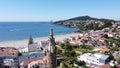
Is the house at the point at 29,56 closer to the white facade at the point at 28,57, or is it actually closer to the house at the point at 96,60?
the white facade at the point at 28,57

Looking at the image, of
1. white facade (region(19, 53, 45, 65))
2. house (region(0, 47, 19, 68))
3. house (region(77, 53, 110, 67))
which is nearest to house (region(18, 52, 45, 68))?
white facade (region(19, 53, 45, 65))

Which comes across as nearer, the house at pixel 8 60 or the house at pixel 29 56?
the house at pixel 8 60

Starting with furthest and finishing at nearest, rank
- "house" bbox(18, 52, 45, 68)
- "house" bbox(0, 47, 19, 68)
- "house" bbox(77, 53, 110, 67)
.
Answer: "house" bbox(18, 52, 45, 68), "house" bbox(77, 53, 110, 67), "house" bbox(0, 47, 19, 68)

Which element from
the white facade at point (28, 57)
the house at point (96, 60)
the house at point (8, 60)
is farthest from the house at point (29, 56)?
the house at point (96, 60)

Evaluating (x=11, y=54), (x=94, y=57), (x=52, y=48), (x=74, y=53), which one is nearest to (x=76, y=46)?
(x=74, y=53)

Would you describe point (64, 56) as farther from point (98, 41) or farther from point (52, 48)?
point (52, 48)

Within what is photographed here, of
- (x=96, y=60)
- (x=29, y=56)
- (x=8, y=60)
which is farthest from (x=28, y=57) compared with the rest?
(x=96, y=60)

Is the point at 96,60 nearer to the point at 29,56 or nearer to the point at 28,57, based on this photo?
the point at 29,56

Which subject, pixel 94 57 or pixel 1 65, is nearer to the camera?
pixel 1 65

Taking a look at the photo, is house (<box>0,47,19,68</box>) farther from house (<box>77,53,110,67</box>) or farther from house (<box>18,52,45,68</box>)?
house (<box>77,53,110,67</box>)

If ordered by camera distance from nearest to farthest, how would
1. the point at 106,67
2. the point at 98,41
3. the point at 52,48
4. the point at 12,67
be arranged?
1. the point at 52,48
2. the point at 106,67
3. the point at 12,67
4. the point at 98,41

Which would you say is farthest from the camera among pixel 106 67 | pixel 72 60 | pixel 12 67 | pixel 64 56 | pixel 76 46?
pixel 76 46
